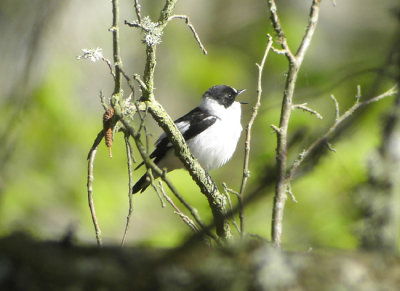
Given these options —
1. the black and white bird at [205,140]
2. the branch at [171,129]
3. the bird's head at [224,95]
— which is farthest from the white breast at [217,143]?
the branch at [171,129]

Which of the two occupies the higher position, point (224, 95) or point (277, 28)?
point (277, 28)

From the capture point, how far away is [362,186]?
4371 millimetres

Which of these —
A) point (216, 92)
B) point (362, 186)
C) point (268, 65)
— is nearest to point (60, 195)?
point (216, 92)

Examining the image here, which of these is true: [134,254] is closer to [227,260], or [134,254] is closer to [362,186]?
[227,260]

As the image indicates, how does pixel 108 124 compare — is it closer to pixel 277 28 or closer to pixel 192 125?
pixel 277 28

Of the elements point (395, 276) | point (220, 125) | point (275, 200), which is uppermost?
point (395, 276)

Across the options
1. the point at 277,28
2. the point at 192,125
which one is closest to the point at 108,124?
the point at 277,28

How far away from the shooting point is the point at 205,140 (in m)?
5.17

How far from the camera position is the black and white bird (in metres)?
5.09

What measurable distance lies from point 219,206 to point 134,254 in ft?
6.76

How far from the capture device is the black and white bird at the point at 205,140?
5.09 m

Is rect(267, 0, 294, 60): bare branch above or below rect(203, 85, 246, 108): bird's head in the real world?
above

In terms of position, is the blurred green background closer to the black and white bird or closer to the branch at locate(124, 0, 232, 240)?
the black and white bird

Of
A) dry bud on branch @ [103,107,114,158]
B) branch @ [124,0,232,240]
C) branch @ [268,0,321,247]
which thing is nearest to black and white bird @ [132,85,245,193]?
branch @ [124,0,232,240]
